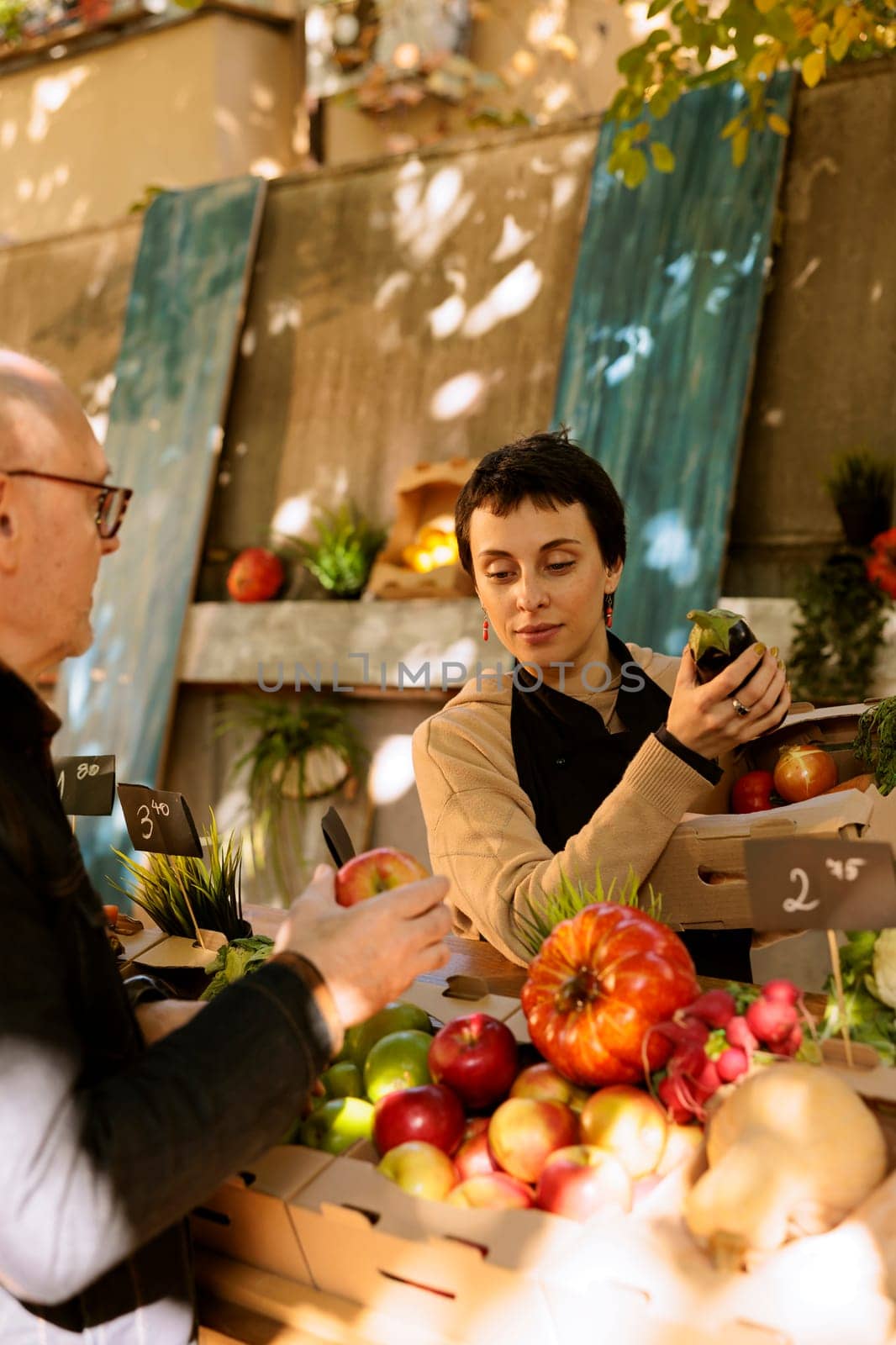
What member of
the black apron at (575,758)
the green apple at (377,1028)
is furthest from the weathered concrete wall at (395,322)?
the green apple at (377,1028)

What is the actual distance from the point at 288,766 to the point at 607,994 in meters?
3.35

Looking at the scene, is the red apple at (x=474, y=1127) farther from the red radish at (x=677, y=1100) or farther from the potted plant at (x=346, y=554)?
the potted plant at (x=346, y=554)

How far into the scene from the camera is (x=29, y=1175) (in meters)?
0.74

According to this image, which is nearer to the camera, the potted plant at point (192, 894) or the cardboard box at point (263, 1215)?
the cardboard box at point (263, 1215)

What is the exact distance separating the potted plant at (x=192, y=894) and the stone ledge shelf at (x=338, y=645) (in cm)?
223

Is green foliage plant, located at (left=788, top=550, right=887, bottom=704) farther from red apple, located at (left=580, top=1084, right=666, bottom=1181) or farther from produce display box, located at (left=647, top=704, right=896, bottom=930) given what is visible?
red apple, located at (left=580, top=1084, right=666, bottom=1181)

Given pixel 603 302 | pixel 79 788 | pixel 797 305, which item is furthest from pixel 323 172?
pixel 79 788

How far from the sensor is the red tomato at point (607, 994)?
3.48 ft

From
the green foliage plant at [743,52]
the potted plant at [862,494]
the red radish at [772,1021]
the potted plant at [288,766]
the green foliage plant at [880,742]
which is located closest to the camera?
the red radish at [772,1021]

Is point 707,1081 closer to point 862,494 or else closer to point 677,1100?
point 677,1100

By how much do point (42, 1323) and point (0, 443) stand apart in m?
0.70

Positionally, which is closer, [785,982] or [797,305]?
[785,982]

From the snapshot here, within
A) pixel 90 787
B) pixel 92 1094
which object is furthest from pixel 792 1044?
pixel 90 787

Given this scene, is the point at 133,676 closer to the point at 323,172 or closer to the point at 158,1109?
the point at 323,172
